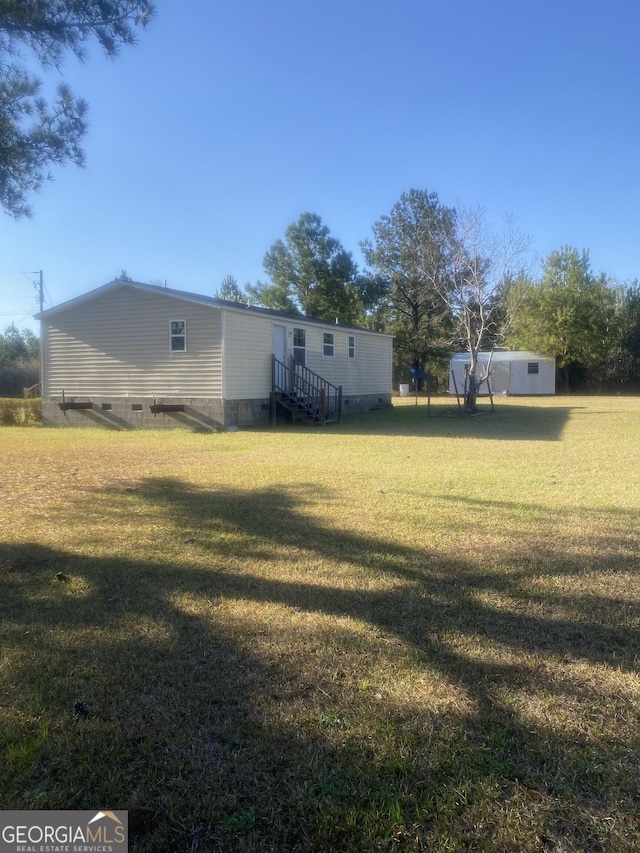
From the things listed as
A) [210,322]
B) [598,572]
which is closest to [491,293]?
[210,322]

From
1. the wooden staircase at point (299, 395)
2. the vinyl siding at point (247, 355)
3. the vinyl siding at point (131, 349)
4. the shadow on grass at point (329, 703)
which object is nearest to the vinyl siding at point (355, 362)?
the wooden staircase at point (299, 395)

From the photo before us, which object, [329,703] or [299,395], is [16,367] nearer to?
[299,395]

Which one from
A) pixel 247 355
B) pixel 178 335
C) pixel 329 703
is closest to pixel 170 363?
pixel 178 335

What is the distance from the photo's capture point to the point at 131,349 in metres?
17.0

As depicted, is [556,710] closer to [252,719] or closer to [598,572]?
[252,719]

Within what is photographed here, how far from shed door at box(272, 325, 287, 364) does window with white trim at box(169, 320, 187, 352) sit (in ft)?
9.33

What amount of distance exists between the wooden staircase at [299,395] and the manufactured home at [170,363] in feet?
0.10

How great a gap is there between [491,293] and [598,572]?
57.2ft

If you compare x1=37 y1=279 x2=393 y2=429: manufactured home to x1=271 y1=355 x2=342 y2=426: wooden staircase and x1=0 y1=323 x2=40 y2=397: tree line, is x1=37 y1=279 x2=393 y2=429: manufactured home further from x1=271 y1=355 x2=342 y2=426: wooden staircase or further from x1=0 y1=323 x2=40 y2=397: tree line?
x1=0 y1=323 x2=40 y2=397: tree line

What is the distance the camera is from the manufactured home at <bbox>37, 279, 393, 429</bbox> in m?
15.9

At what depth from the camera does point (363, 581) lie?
4184 millimetres

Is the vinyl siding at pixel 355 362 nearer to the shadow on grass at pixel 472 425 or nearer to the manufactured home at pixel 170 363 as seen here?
the manufactured home at pixel 170 363

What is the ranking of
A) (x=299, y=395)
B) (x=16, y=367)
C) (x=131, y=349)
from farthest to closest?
1. (x=16, y=367)
2. (x=299, y=395)
3. (x=131, y=349)

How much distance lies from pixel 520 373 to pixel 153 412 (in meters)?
25.8
